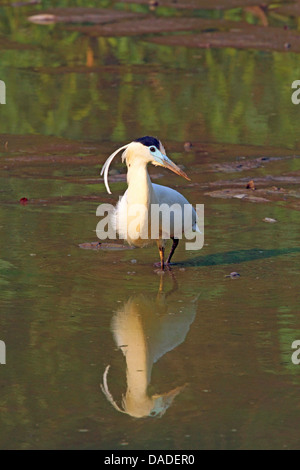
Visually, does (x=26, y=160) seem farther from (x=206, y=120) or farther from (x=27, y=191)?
(x=206, y=120)

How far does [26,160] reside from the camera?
1086 cm

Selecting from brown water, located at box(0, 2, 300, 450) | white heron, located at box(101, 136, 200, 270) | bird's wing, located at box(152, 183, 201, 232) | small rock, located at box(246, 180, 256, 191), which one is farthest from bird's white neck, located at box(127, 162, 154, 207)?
small rock, located at box(246, 180, 256, 191)

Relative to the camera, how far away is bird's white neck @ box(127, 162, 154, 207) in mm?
7445

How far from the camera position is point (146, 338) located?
6383mm

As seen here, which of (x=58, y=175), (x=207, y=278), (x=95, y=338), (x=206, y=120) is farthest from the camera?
(x=206, y=120)

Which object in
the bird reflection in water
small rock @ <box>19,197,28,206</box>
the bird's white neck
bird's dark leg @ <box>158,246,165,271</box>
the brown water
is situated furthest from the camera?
small rock @ <box>19,197,28,206</box>

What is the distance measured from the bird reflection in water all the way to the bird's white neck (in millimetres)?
587

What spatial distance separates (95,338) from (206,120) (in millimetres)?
6716

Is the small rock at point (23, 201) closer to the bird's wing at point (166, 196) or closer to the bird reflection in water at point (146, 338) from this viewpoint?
the bird's wing at point (166, 196)

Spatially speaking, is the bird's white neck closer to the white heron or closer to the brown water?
the white heron

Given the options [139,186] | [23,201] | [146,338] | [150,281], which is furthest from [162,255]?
[23,201]

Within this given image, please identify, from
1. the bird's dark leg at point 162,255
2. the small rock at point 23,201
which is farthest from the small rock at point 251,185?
the bird's dark leg at point 162,255
